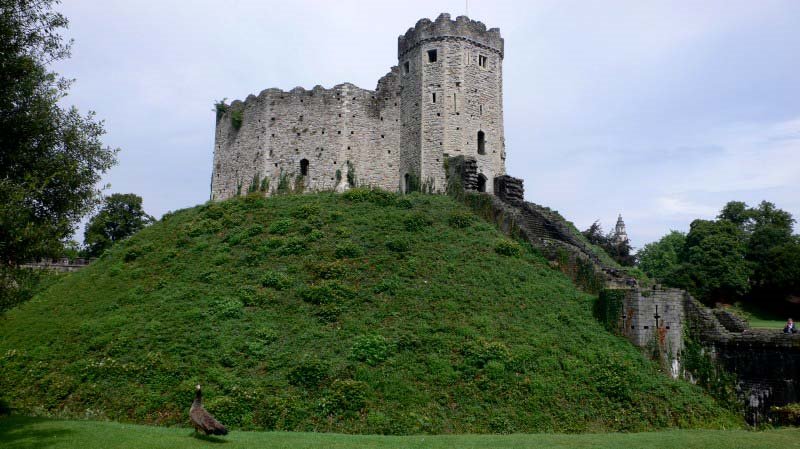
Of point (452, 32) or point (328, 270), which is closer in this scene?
point (328, 270)

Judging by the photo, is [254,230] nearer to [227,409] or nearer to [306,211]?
[306,211]

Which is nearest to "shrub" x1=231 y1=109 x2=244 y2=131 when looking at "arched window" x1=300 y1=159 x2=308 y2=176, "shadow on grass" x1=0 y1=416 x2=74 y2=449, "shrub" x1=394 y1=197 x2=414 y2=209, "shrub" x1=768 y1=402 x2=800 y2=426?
"arched window" x1=300 y1=159 x2=308 y2=176

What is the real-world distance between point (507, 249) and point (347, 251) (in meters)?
6.22

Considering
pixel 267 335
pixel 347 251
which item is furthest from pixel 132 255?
pixel 267 335

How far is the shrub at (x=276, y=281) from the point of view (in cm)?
2138

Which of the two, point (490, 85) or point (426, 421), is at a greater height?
point (490, 85)

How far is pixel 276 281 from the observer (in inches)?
848

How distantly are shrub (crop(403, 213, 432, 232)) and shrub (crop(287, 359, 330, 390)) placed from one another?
10.1 metres

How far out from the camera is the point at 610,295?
20312mm

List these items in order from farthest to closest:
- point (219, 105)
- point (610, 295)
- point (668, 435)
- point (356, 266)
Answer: point (219, 105) < point (356, 266) < point (610, 295) < point (668, 435)

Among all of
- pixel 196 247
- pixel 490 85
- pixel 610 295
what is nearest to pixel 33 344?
pixel 196 247

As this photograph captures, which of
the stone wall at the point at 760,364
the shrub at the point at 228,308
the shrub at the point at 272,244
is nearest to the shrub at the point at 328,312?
the shrub at the point at 228,308

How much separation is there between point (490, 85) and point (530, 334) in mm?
19371

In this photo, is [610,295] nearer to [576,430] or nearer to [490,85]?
[576,430]
